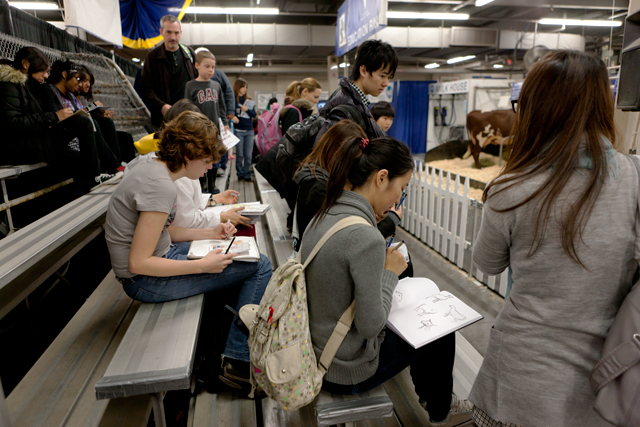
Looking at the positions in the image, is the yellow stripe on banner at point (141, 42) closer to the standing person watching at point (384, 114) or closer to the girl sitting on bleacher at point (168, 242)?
the standing person watching at point (384, 114)

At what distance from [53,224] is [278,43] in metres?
11.1

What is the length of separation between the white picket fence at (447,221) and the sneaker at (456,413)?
1815 mm

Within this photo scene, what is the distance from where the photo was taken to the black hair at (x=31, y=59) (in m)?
3.03

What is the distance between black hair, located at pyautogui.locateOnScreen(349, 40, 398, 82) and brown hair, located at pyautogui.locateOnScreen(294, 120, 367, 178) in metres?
0.59

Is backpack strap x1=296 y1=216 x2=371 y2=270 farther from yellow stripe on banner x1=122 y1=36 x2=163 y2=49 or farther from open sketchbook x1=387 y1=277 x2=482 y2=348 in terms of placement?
yellow stripe on banner x1=122 y1=36 x2=163 y2=49

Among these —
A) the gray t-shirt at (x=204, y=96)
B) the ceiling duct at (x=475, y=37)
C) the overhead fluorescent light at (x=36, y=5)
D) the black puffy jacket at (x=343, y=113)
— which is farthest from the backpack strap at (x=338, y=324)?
the ceiling duct at (x=475, y=37)

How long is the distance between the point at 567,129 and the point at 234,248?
141 centimetres

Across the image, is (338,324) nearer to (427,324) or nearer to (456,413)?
(427,324)

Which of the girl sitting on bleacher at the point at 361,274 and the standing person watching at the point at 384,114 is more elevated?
the standing person watching at the point at 384,114

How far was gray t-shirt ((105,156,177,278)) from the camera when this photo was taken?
5.21ft

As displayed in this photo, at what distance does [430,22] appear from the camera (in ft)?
A: 44.3

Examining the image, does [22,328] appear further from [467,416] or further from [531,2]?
[531,2]

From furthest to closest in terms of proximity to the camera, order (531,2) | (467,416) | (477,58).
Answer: (477,58) < (531,2) < (467,416)

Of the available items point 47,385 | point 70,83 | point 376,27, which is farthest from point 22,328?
point 376,27
